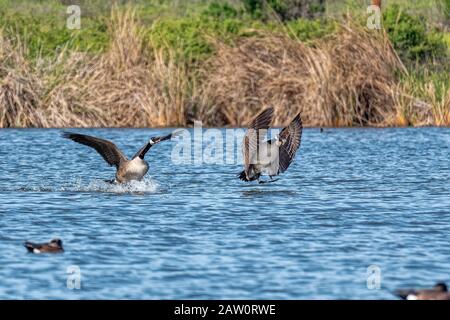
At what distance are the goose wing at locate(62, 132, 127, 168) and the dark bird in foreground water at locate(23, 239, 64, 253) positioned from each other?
3.63 meters

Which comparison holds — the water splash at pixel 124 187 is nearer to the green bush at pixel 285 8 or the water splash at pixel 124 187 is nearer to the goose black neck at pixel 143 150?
the goose black neck at pixel 143 150

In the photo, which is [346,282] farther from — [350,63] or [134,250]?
[350,63]

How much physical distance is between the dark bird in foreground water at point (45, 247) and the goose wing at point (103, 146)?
3.63 metres

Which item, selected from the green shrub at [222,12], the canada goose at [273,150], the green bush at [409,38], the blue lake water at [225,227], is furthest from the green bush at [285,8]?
the canada goose at [273,150]

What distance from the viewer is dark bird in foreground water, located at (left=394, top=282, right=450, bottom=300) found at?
1020 centimetres

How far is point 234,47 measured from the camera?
3012 cm

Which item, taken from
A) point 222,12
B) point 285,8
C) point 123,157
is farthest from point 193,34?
point 123,157

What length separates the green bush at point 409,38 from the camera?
108ft

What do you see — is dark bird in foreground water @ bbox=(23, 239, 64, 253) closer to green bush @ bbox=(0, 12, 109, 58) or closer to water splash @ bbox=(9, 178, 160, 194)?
water splash @ bbox=(9, 178, 160, 194)

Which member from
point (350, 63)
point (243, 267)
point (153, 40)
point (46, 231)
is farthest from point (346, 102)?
point (243, 267)

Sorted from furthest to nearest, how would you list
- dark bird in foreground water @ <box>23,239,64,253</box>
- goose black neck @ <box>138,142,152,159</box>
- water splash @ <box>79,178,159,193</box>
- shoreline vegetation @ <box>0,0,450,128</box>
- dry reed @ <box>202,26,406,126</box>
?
dry reed @ <box>202,26,406,126</box> < shoreline vegetation @ <box>0,0,450,128</box> < water splash @ <box>79,178,159,193</box> < goose black neck @ <box>138,142,152,159</box> < dark bird in foreground water @ <box>23,239,64,253</box>

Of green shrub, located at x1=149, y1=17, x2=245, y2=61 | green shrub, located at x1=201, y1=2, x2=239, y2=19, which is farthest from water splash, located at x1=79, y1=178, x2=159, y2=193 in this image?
green shrub, located at x1=201, y1=2, x2=239, y2=19

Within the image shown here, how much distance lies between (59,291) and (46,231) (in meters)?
3.49

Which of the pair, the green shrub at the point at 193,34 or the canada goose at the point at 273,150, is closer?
the canada goose at the point at 273,150
